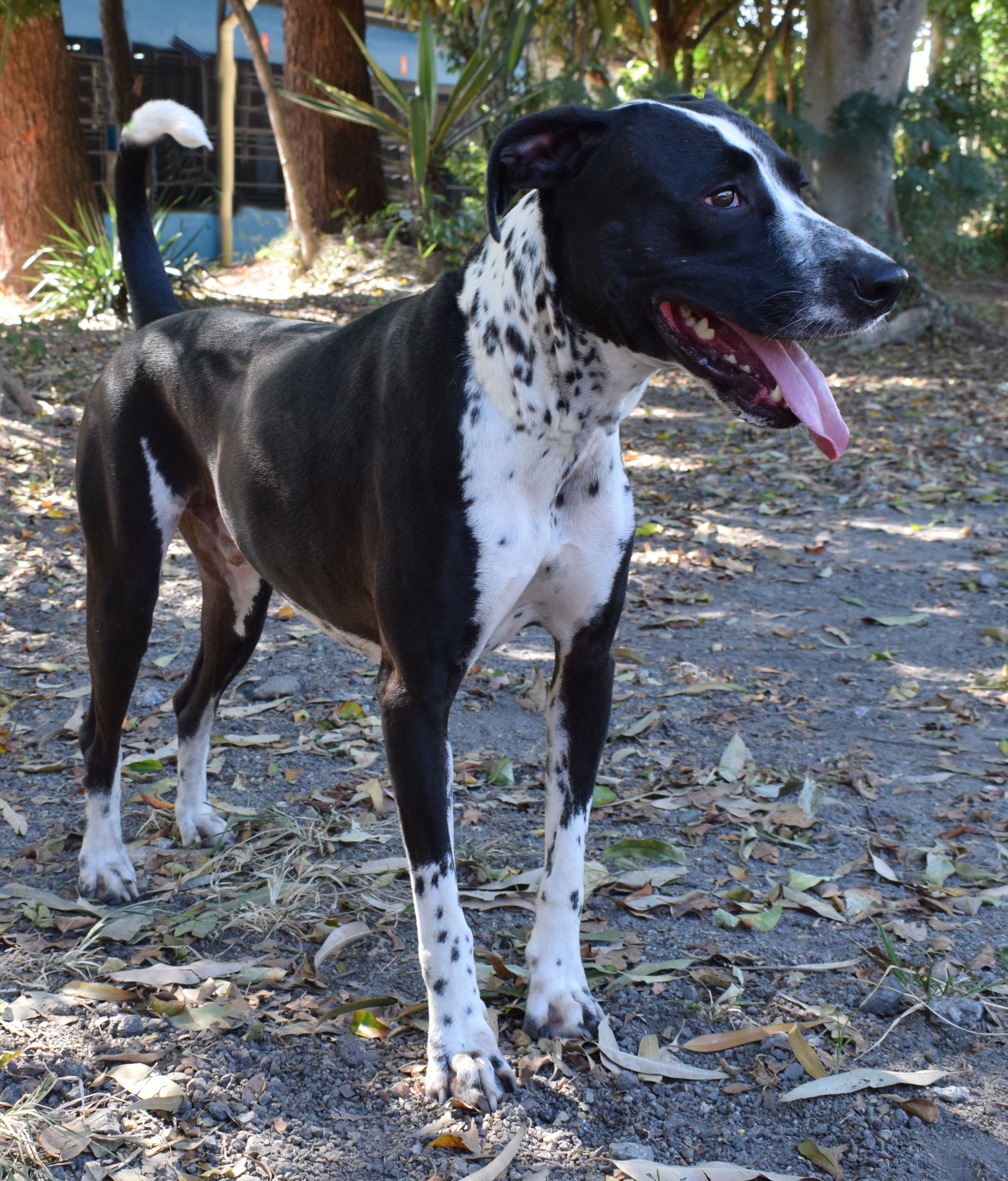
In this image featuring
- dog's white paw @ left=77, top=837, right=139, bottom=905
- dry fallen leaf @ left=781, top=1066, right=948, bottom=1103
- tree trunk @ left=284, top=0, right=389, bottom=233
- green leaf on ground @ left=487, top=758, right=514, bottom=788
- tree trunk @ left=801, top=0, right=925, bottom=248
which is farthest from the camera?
tree trunk @ left=284, top=0, right=389, bottom=233

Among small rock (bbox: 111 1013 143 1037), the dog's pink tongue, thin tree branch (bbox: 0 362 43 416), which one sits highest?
the dog's pink tongue

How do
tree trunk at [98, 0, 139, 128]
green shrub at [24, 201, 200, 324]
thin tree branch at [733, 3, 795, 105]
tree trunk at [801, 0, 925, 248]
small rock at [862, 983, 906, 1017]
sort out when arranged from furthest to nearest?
thin tree branch at [733, 3, 795, 105]
tree trunk at [98, 0, 139, 128]
tree trunk at [801, 0, 925, 248]
green shrub at [24, 201, 200, 324]
small rock at [862, 983, 906, 1017]

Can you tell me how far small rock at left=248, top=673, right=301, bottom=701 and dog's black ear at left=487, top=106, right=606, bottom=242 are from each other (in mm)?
2440

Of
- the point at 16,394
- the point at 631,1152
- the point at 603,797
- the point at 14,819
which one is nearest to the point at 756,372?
the point at 631,1152

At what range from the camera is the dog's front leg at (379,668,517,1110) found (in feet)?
7.43

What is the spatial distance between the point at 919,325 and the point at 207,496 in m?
9.05

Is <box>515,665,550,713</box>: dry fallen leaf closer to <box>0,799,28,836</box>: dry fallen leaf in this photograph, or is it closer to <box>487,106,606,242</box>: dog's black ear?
<box>0,799,28,836</box>: dry fallen leaf

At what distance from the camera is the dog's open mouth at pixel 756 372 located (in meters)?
2.18

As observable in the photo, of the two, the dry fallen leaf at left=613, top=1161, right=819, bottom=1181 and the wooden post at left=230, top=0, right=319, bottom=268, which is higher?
the wooden post at left=230, top=0, right=319, bottom=268

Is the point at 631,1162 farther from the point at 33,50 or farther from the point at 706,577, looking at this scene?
the point at 33,50

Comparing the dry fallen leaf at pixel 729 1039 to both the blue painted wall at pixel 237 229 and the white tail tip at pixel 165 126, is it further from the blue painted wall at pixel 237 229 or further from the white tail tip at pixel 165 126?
the blue painted wall at pixel 237 229

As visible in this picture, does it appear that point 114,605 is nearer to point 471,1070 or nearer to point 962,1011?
point 471,1070

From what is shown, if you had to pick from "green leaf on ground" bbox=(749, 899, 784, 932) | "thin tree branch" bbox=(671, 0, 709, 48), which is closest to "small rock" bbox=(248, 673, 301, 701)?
"green leaf on ground" bbox=(749, 899, 784, 932)

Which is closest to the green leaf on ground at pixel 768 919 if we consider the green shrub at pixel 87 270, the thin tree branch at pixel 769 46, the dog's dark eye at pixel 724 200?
the dog's dark eye at pixel 724 200
